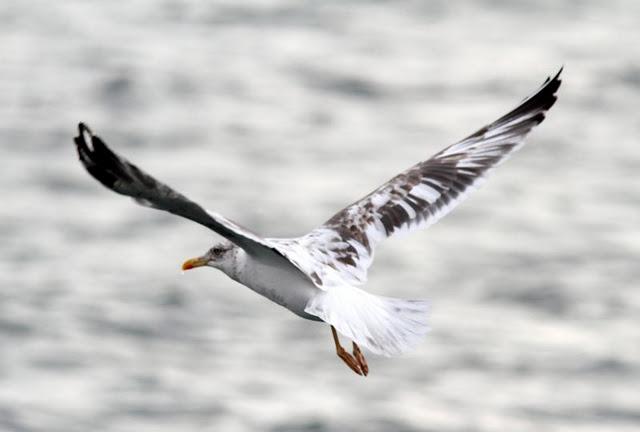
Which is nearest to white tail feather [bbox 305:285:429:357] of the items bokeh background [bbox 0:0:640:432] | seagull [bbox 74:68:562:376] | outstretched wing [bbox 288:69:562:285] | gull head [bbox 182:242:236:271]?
seagull [bbox 74:68:562:376]

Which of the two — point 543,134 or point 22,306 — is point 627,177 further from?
point 22,306

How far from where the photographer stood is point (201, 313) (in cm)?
2227

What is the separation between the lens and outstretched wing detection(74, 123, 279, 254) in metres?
7.74

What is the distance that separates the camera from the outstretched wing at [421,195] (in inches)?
391

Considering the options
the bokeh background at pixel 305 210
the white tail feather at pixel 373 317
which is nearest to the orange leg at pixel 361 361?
the white tail feather at pixel 373 317

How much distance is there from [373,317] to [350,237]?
128 cm

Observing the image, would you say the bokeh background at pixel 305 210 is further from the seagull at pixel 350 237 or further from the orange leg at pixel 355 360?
the orange leg at pixel 355 360

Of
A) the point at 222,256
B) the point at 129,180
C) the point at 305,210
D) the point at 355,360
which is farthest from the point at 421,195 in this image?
the point at 305,210

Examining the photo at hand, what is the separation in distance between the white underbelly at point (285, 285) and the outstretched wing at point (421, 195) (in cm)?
53

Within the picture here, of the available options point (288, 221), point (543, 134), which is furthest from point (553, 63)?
point (288, 221)

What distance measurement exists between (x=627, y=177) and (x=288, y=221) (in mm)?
5620

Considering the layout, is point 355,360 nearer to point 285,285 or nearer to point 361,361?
point 361,361

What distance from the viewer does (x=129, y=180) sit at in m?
7.81

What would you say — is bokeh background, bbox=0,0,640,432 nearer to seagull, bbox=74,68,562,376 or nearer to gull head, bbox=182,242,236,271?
seagull, bbox=74,68,562,376
